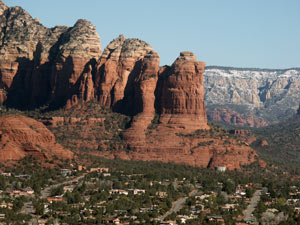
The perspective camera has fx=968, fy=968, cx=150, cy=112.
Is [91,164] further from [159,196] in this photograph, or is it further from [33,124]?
[159,196]

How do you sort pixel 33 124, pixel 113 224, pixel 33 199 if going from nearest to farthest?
pixel 113 224 → pixel 33 199 → pixel 33 124

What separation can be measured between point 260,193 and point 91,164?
34335 millimetres

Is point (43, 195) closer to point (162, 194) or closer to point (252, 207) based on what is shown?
point (162, 194)

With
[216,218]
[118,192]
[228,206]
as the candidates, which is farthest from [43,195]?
[216,218]

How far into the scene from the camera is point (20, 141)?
577 feet

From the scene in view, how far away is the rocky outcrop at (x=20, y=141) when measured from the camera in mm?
174500

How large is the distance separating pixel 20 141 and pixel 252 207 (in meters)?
46.8

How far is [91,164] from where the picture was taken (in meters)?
186

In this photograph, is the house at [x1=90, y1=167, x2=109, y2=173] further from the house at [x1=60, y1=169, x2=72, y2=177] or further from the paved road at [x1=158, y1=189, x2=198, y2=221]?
the paved road at [x1=158, y1=189, x2=198, y2=221]

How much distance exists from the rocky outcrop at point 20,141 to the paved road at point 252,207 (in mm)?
38526

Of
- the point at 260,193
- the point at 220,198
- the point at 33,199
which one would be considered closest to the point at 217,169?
the point at 260,193

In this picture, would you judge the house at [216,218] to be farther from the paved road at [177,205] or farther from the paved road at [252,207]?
the paved road at [177,205]

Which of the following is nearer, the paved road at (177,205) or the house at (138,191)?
the paved road at (177,205)

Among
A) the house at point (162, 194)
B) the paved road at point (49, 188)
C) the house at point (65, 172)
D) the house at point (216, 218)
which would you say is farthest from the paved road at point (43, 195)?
the house at point (216, 218)
